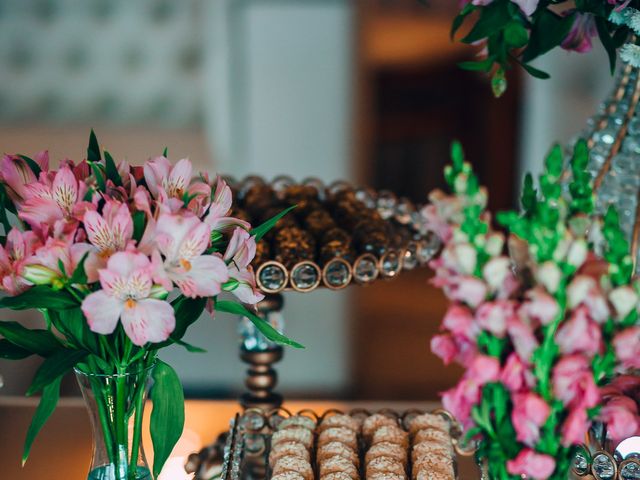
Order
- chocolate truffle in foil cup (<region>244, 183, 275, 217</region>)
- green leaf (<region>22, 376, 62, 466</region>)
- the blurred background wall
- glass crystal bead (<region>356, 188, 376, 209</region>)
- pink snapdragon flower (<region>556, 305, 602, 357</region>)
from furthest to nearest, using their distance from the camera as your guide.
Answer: the blurred background wall → glass crystal bead (<region>356, 188, 376, 209</region>) → chocolate truffle in foil cup (<region>244, 183, 275, 217</region>) → green leaf (<region>22, 376, 62, 466</region>) → pink snapdragon flower (<region>556, 305, 602, 357</region>)

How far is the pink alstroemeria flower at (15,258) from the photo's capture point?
22.5 inches

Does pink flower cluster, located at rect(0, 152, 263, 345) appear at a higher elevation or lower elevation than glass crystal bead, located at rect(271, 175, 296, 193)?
lower

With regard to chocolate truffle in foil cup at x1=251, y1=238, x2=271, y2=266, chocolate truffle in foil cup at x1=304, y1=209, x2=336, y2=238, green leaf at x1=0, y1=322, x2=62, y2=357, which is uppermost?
chocolate truffle in foil cup at x1=304, y1=209, x2=336, y2=238

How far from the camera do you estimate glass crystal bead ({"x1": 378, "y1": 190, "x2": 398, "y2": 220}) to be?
1014 mm

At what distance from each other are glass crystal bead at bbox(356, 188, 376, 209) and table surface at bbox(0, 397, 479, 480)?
245 millimetres

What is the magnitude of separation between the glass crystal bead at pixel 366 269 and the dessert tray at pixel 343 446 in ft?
0.44

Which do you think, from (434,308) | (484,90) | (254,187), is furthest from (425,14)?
(254,187)

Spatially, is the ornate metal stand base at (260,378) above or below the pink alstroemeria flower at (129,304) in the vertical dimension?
below

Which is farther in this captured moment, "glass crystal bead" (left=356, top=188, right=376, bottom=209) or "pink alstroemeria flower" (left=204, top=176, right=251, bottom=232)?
"glass crystal bead" (left=356, top=188, right=376, bottom=209)


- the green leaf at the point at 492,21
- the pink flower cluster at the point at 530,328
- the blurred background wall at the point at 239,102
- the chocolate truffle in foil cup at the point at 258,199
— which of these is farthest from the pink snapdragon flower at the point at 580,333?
the blurred background wall at the point at 239,102

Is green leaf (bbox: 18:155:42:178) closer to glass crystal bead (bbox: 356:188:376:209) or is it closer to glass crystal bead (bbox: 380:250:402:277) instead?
glass crystal bead (bbox: 380:250:402:277)

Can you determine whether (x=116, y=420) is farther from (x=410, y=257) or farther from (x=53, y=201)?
(x=410, y=257)

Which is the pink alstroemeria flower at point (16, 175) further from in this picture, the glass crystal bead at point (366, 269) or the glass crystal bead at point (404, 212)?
the glass crystal bead at point (404, 212)

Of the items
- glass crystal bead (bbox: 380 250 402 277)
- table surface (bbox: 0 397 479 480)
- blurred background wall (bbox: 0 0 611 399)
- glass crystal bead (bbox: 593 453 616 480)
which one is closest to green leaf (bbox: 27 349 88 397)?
table surface (bbox: 0 397 479 480)
